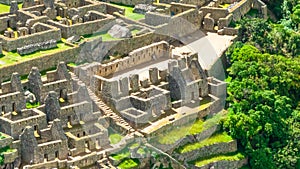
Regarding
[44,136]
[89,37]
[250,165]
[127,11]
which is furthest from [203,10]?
[44,136]

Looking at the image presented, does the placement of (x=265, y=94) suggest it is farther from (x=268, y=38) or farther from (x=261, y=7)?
(x=261, y=7)

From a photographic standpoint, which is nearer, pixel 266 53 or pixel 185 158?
pixel 185 158

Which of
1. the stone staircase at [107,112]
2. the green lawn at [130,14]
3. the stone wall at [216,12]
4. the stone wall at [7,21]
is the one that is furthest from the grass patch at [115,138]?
the stone wall at [216,12]

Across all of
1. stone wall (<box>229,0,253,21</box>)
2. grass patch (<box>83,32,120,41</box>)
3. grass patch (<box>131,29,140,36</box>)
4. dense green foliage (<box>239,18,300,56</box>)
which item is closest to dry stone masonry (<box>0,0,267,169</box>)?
grass patch (<box>131,29,140,36</box>)

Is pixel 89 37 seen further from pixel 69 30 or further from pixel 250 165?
pixel 250 165

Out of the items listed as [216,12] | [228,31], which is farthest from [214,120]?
[216,12]

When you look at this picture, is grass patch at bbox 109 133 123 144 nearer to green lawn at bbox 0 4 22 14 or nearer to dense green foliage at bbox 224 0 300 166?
dense green foliage at bbox 224 0 300 166
